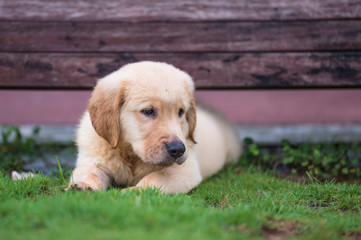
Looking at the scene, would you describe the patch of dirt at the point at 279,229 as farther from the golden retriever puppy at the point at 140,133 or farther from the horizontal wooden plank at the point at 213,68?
the horizontal wooden plank at the point at 213,68

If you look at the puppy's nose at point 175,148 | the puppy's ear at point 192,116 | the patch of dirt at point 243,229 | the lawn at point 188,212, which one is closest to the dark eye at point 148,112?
the puppy's nose at point 175,148

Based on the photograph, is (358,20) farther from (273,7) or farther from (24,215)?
(24,215)

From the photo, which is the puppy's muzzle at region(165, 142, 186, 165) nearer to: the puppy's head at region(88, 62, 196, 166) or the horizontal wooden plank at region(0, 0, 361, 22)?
the puppy's head at region(88, 62, 196, 166)

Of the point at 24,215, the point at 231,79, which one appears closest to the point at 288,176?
the point at 231,79

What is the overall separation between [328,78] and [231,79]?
1.10 m

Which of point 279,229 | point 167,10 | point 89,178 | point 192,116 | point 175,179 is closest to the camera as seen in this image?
point 279,229

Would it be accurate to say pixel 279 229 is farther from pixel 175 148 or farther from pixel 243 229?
pixel 175 148

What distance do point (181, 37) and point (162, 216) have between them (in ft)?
8.85

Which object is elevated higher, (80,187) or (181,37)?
(181,37)

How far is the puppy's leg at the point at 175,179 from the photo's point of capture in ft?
10.9

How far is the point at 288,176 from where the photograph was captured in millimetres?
A: 4652

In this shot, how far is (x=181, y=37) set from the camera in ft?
15.3

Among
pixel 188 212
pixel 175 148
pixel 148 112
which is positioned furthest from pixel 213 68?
pixel 188 212

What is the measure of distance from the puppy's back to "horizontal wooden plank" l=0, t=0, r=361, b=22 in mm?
1192
